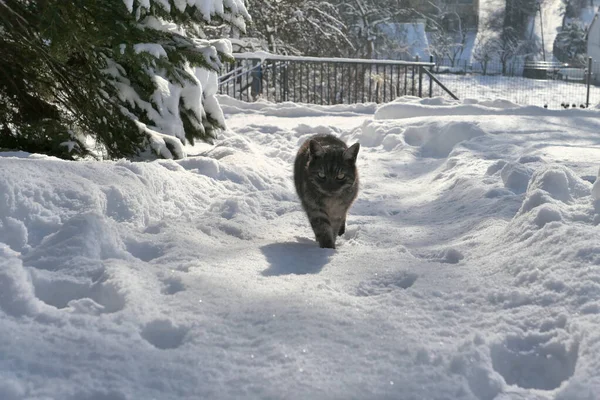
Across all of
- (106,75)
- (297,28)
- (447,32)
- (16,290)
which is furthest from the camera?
(447,32)

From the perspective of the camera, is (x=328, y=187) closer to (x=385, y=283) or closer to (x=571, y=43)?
(x=385, y=283)

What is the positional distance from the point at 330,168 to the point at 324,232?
0.56m

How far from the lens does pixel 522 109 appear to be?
14023 millimetres

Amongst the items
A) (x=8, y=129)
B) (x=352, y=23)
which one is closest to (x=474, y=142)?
(x=8, y=129)

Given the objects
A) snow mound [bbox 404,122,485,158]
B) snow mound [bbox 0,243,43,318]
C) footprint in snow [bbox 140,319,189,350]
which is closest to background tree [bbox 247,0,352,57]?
snow mound [bbox 404,122,485,158]

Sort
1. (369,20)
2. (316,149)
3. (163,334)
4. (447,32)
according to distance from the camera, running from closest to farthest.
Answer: (163,334)
(316,149)
(369,20)
(447,32)

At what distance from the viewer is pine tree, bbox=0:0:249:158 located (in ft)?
21.1

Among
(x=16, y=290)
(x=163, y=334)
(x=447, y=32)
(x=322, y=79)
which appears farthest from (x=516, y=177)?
(x=447, y=32)

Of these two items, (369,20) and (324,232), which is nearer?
(324,232)

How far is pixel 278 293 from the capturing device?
3574 millimetres

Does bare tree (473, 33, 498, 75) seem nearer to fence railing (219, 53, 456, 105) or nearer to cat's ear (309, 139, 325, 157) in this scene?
fence railing (219, 53, 456, 105)

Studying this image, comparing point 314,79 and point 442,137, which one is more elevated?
point 314,79

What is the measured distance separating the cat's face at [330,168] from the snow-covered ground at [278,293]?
505mm

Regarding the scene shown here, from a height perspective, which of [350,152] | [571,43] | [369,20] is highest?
[369,20]
